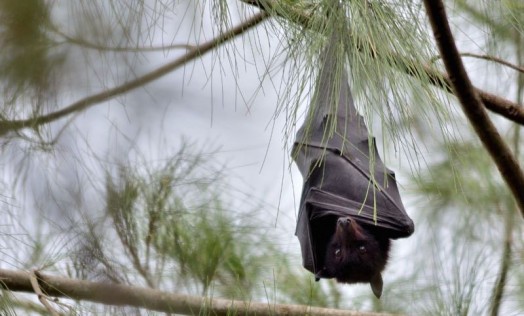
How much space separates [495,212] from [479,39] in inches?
27.1

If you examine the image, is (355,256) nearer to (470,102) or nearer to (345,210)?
(345,210)

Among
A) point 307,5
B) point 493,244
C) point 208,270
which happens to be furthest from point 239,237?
point 307,5

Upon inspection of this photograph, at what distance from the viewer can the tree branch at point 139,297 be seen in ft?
6.79

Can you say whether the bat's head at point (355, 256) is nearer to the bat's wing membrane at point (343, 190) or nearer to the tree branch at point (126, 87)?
the bat's wing membrane at point (343, 190)

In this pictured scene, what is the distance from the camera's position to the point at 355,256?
282cm

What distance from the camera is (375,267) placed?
2.88m

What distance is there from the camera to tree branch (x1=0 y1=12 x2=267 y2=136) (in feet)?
6.31

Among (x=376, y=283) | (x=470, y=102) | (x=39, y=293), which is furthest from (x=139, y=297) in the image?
(x=376, y=283)

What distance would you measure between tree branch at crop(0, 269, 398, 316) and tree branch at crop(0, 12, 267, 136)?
34 cm

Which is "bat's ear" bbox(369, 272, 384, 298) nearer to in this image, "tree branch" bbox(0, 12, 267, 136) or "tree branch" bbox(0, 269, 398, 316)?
"tree branch" bbox(0, 269, 398, 316)

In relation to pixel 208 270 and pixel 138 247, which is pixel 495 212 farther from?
pixel 138 247

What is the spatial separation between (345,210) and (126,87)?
1.01 m

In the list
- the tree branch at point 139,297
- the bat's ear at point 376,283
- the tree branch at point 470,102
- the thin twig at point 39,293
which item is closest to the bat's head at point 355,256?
the bat's ear at point 376,283

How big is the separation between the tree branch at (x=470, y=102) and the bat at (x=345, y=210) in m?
0.42
